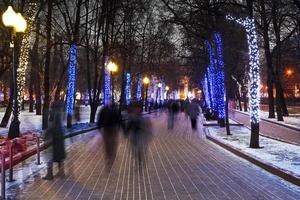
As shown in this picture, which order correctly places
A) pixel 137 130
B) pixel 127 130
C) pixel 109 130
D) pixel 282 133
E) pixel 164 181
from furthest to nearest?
pixel 282 133 < pixel 127 130 < pixel 137 130 < pixel 109 130 < pixel 164 181

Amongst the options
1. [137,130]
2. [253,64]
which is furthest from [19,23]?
[253,64]

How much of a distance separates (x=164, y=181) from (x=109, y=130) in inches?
148

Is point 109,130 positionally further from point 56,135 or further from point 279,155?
point 279,155

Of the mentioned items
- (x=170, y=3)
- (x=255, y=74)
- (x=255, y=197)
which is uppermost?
(x=170, y=3)

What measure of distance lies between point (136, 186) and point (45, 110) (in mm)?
16445

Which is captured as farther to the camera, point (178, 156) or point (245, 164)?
point (178, 156)

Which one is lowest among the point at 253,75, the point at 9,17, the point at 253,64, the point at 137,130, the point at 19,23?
the point at 137,130

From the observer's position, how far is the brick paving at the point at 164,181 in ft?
34.4

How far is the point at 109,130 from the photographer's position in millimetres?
15531

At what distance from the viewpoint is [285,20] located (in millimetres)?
41281

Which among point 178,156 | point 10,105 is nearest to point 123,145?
point 178,156

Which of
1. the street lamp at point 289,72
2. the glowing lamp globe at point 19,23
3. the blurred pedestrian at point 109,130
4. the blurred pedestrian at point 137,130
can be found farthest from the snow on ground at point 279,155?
the street lamp at point 289,72

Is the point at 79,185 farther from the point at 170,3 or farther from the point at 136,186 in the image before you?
the point at 170,3

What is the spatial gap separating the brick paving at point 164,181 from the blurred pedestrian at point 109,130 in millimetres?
317
